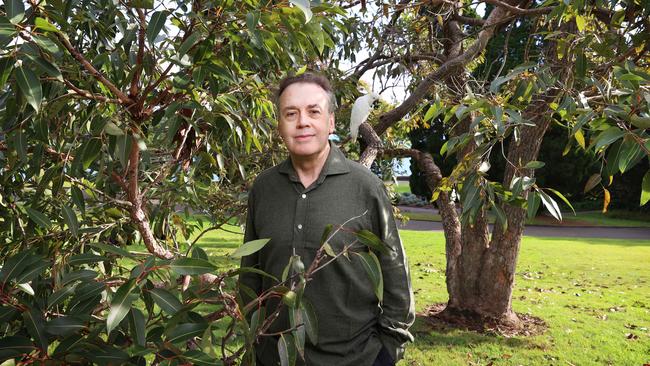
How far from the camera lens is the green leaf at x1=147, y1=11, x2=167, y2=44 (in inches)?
64.8

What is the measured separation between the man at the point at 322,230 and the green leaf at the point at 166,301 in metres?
0.66

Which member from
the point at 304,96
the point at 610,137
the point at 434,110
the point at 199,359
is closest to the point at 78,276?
the point at 199,359

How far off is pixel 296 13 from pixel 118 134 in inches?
28.0

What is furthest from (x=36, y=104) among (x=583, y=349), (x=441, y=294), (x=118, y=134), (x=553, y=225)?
(x=553, y=225)

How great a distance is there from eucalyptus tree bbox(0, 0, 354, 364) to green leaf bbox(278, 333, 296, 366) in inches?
2.4

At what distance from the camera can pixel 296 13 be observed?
166 centimetres

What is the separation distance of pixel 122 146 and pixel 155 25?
1.36 ft

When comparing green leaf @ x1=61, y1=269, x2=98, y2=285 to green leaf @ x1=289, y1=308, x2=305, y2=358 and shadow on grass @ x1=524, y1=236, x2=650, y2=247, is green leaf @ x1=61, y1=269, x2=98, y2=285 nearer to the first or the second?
green leaf @ x1=289, y1=308, x2=305, y2=358

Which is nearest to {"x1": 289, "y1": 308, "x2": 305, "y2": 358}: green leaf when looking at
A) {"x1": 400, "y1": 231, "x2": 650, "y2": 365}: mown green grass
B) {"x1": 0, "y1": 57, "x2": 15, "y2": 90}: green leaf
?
{"x1": 0, "y1": 57, "x2": 15, "y2": 90}: green leaf

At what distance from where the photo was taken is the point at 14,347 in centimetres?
126

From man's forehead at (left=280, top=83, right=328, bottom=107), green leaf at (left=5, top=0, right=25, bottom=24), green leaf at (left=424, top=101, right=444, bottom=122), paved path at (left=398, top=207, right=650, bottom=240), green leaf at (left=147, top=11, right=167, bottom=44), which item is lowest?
paved path at (left=398, top=207, right=650, bottom=240)

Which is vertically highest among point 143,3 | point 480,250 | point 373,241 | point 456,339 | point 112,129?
point 143,3

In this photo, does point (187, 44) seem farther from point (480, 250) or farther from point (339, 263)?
point (480, 250)

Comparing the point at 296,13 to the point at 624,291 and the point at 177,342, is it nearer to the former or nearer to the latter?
the point at 177,342
